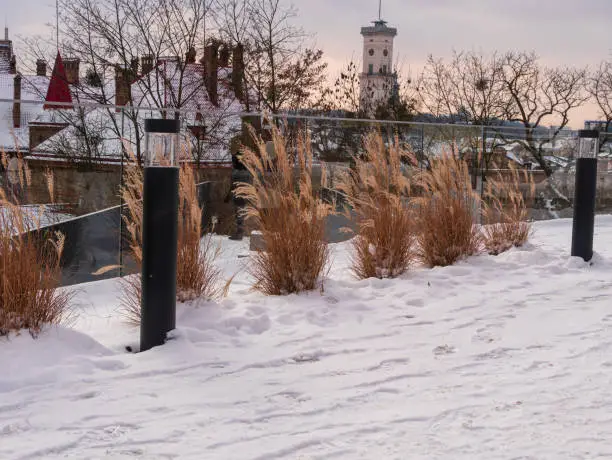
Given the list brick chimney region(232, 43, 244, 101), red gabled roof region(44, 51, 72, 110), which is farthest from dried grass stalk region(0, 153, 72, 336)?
red gabled roof region(44, 51, 72, 110)

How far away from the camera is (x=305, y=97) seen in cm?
1459

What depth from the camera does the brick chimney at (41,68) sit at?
14.9m

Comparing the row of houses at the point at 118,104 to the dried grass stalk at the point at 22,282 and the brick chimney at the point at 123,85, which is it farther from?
the dried grass stalk at the point at 22,282

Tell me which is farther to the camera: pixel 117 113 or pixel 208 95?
pixel 208 95

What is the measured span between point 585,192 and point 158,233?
3.25m

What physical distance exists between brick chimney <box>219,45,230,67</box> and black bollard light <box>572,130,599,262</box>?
9891 millimetres

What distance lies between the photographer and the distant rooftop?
9954cm

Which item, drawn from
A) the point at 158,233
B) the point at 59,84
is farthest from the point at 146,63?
the point at 158,233

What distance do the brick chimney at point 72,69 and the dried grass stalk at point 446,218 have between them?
11163mm

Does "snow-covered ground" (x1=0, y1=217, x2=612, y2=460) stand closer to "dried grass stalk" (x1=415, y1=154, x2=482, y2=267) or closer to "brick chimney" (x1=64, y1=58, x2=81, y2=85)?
"dried grass stalk" (x1=415, y1=154, x2=482, y2=267)

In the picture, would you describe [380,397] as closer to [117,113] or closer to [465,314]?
[465,314]

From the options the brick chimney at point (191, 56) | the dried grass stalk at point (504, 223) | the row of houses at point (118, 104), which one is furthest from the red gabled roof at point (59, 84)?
the dried grass stalk at point (504, 223)

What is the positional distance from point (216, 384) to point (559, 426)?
1203 millimetres

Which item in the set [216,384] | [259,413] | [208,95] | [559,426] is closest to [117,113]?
[216,384]
